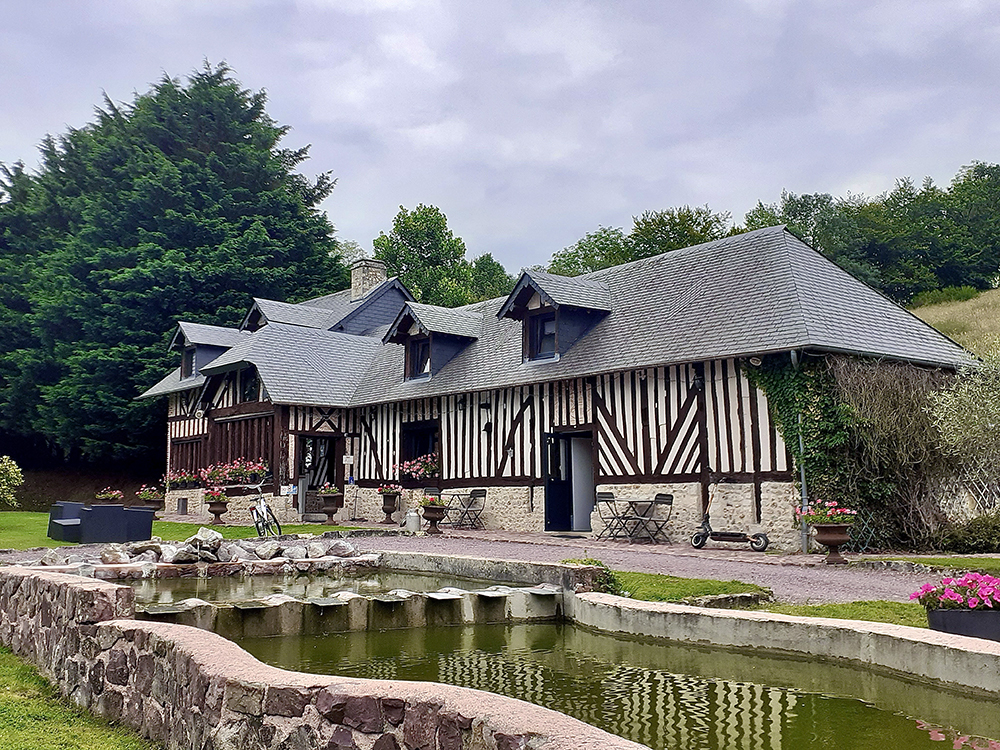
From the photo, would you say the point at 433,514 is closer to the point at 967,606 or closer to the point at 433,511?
the point at 433,511

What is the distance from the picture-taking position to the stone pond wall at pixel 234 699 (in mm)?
2801

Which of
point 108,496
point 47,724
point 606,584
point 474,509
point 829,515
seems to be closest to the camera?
point 47,724

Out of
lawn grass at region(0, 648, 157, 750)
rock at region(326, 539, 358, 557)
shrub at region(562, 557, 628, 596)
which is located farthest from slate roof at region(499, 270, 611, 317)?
lawn grass at region(0, 648, 157, 750)

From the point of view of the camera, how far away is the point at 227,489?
65.7 ft

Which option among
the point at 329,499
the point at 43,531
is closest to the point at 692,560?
the point at 329,499

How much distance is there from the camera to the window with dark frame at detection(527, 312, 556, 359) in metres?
17.3

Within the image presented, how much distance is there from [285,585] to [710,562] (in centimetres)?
524

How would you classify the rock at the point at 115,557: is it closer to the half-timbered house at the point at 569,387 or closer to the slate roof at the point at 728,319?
the half-timbered house at the point at 569,387

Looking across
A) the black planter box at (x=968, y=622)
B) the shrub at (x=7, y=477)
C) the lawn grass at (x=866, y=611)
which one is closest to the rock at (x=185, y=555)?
the lawn grass at (x=866, y=611)

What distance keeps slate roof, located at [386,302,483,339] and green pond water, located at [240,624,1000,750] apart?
12.8 meters

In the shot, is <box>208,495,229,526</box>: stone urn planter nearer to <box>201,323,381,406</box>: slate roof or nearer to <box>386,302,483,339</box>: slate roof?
<box>201,323,381,406</box>: slate roof

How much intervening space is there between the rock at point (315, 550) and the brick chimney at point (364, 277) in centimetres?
1754

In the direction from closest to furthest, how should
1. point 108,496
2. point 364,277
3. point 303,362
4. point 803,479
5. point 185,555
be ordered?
point 185,555 < point 803,479 < point 303,362 < point 108,496 < point 364,277

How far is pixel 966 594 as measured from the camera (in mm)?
5570
